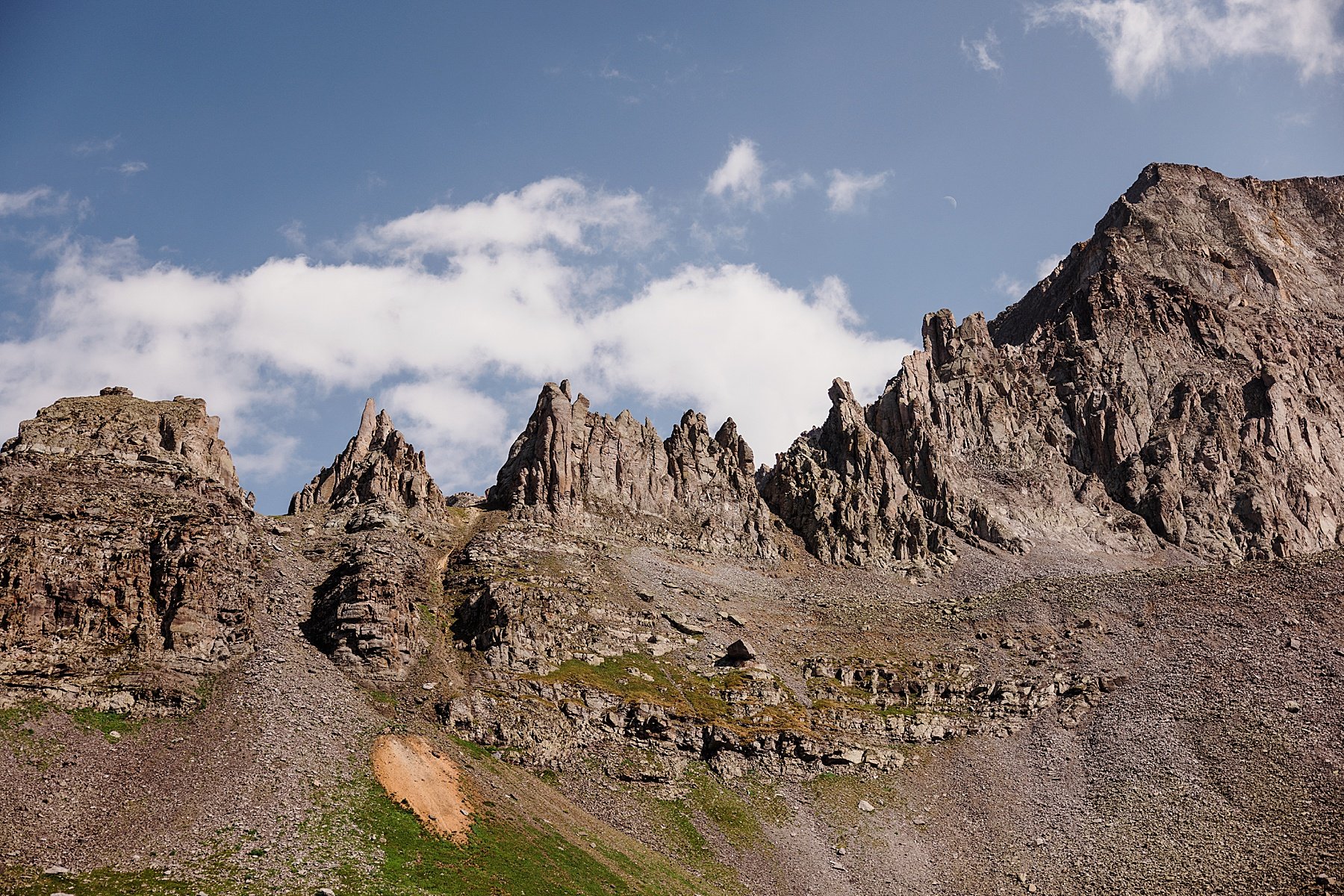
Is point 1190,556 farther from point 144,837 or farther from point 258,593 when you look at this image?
point 144,837

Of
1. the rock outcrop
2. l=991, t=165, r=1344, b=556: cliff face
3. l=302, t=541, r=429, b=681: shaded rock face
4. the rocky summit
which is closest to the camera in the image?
the rocky summit

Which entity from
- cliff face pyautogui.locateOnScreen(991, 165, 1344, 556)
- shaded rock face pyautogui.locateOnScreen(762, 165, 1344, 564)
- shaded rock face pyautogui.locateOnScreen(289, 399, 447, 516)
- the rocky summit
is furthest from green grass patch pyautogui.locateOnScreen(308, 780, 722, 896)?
cliff face pyautogui.locateOnScreen(991, 165, 1344, 556)

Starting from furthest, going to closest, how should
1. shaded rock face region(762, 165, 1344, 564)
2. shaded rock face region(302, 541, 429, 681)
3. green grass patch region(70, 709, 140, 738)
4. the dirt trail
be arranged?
shaded rock face region(762, 165, 1344, 564)
shaded rock face region(302, 541, 429, 681)
green grass patch region(70, 709, 140, 738)
the dirt trail

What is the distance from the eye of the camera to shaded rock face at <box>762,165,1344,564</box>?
15350cm

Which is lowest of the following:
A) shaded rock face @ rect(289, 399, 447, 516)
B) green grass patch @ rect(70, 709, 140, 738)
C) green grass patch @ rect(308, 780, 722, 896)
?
green grass patch @ rect(308, 780, 722, 896)

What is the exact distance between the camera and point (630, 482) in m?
150

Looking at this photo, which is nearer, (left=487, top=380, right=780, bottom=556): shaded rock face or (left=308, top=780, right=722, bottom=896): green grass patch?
(left=308, top=780, right=722, bottom=896): green grass patch

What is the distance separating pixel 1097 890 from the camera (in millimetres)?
76875

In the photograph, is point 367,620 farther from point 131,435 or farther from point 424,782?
point 131,435

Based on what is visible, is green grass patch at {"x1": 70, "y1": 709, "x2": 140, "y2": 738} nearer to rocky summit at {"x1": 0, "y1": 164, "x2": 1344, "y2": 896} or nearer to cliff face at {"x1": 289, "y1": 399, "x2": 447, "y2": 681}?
rocky summit at {"x1": 0, "y1": 164, "x2": 1344, "y2": 896}

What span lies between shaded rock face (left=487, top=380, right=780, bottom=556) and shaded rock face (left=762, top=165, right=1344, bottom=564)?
10645 millimetres

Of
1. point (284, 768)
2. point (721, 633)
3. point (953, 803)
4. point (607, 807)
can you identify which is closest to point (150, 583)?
point (284, 768)

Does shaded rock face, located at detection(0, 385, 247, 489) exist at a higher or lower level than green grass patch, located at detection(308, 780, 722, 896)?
higher

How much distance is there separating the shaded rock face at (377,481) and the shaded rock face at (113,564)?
22092 millimetres
